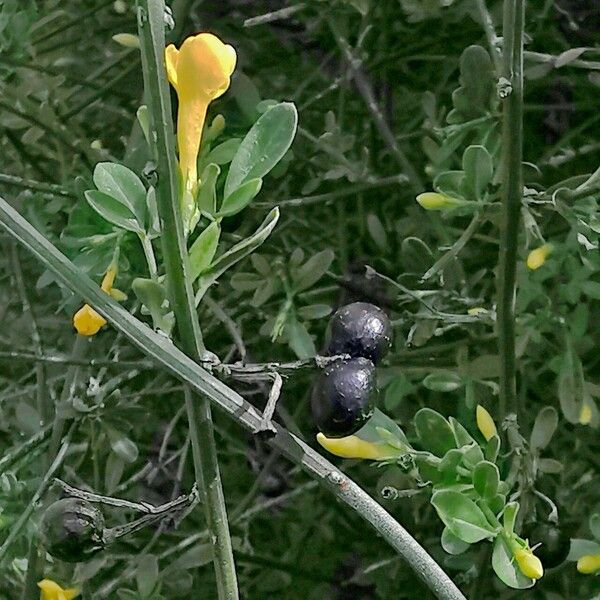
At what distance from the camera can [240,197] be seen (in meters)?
0.44

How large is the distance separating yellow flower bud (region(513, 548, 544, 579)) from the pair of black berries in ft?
0.37

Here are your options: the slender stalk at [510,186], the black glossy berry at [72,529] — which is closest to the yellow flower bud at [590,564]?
the slender stalk at [510,186]

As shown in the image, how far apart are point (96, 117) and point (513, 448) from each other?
1.87 ft

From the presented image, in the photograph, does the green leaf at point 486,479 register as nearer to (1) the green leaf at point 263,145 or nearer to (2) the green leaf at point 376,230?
(1) the green leaf at point 263,145

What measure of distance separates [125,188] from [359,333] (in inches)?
4.8

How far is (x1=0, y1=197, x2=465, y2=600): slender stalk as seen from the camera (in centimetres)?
38

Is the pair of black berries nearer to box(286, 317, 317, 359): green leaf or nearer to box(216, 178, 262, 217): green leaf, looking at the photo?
box(216, 178, 262, 217): green leaf

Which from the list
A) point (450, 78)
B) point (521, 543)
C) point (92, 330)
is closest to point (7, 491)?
point (92, 330)

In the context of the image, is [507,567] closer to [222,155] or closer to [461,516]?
[461,516]

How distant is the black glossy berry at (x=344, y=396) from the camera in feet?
1.38

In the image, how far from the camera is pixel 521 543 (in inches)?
19.5

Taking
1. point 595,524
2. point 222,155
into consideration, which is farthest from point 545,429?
point 222,155

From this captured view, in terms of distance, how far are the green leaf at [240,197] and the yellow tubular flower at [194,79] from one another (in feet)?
0.06

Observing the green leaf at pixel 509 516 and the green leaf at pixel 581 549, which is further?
the green leaf at pixel 581 549
